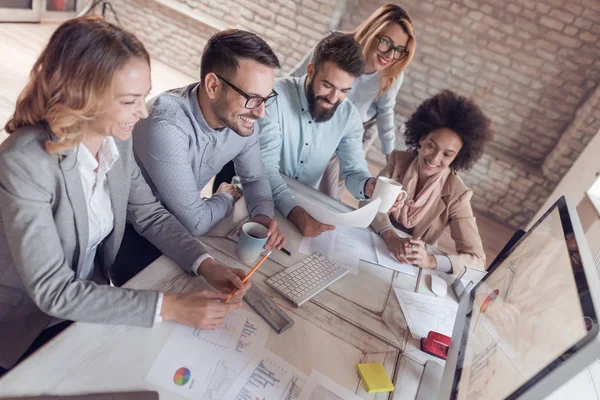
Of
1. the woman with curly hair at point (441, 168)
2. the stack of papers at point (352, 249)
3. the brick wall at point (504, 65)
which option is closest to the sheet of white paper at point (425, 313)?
the stack of papers at point (352, 249)

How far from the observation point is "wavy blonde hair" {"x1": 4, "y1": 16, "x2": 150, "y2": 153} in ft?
2.82

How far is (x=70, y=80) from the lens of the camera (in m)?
0.86

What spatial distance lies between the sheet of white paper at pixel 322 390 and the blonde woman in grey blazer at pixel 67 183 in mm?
259

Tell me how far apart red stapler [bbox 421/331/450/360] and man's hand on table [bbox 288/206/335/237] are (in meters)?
0.53

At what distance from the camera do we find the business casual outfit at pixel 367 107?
99.0 inches

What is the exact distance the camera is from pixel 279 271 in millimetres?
1241

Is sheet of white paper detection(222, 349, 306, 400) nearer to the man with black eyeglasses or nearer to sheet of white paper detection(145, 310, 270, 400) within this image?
sheet of white paper detection(145, 310, 270, 400)

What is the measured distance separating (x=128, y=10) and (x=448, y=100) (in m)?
4.46

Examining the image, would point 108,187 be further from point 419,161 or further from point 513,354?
point 419,161

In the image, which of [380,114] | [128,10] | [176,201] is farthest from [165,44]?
[176,201]

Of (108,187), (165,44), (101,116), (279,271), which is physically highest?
(101,116)

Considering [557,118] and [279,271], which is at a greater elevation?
[557,118]

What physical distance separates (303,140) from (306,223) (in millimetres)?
657

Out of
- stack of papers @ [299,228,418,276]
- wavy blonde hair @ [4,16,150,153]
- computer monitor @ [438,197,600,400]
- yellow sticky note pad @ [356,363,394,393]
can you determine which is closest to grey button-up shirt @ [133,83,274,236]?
stack of papers @ [299,228,418,276]
